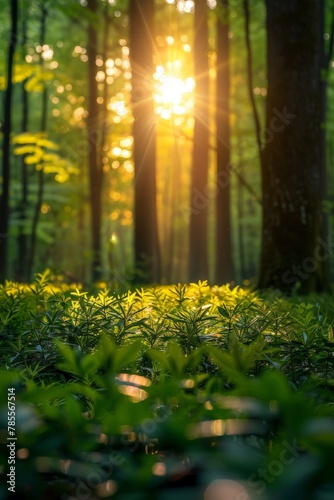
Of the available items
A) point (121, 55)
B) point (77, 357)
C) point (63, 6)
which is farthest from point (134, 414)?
point (121, 55)

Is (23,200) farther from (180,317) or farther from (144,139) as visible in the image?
(180,317)

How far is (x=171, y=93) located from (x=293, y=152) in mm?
7436

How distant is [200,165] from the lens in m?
14.6

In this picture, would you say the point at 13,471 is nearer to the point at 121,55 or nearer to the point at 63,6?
the point at 63,6

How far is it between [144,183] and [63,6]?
12.5 ft

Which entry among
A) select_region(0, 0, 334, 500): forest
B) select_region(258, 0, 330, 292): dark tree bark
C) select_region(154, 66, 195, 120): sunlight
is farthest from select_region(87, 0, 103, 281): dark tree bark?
select_region(258, 0, 330, 292): dark tree bark

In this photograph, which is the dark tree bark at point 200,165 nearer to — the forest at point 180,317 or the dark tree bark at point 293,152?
the forest at point 180,317

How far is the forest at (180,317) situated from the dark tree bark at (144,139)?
0.03m

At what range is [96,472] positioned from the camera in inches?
45.7

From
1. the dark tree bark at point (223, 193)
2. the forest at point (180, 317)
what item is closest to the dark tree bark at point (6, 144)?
the forest at point (180, 317)

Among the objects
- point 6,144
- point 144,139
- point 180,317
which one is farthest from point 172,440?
point 144,139

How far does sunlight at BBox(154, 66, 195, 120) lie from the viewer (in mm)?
12562

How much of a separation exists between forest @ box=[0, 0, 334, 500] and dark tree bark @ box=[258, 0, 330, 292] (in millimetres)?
19

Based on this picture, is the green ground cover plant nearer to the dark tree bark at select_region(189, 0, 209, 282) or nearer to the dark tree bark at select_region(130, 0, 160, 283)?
the dark tree bark at select_region(130, 0, 160, 283)
